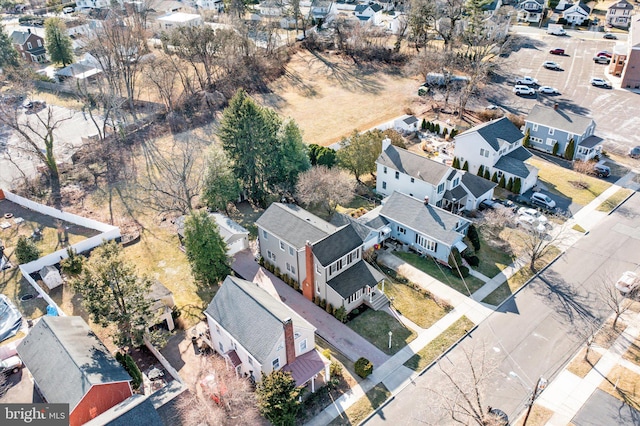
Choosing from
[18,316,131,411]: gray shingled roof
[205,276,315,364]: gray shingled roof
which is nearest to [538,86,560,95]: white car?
[205,276,315,364]: gray shingled roof

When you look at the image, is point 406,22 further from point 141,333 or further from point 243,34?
point 141,333

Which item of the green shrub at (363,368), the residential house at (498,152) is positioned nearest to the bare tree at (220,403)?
the green shrub at (363,368)

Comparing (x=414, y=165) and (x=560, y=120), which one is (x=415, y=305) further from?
(x=560, y=120)

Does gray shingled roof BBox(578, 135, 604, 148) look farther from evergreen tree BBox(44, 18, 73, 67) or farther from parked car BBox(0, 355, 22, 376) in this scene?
evergreen tree BBox(44, 18, 73, 67)

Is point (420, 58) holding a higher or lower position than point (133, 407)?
higher

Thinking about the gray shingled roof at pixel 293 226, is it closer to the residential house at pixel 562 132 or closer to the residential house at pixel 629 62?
the residential house at pixel 562 132

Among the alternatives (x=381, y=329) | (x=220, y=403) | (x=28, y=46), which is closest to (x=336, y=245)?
(x=381, y=329)

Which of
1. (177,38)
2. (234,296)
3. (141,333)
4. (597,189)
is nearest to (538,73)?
(597,189)
